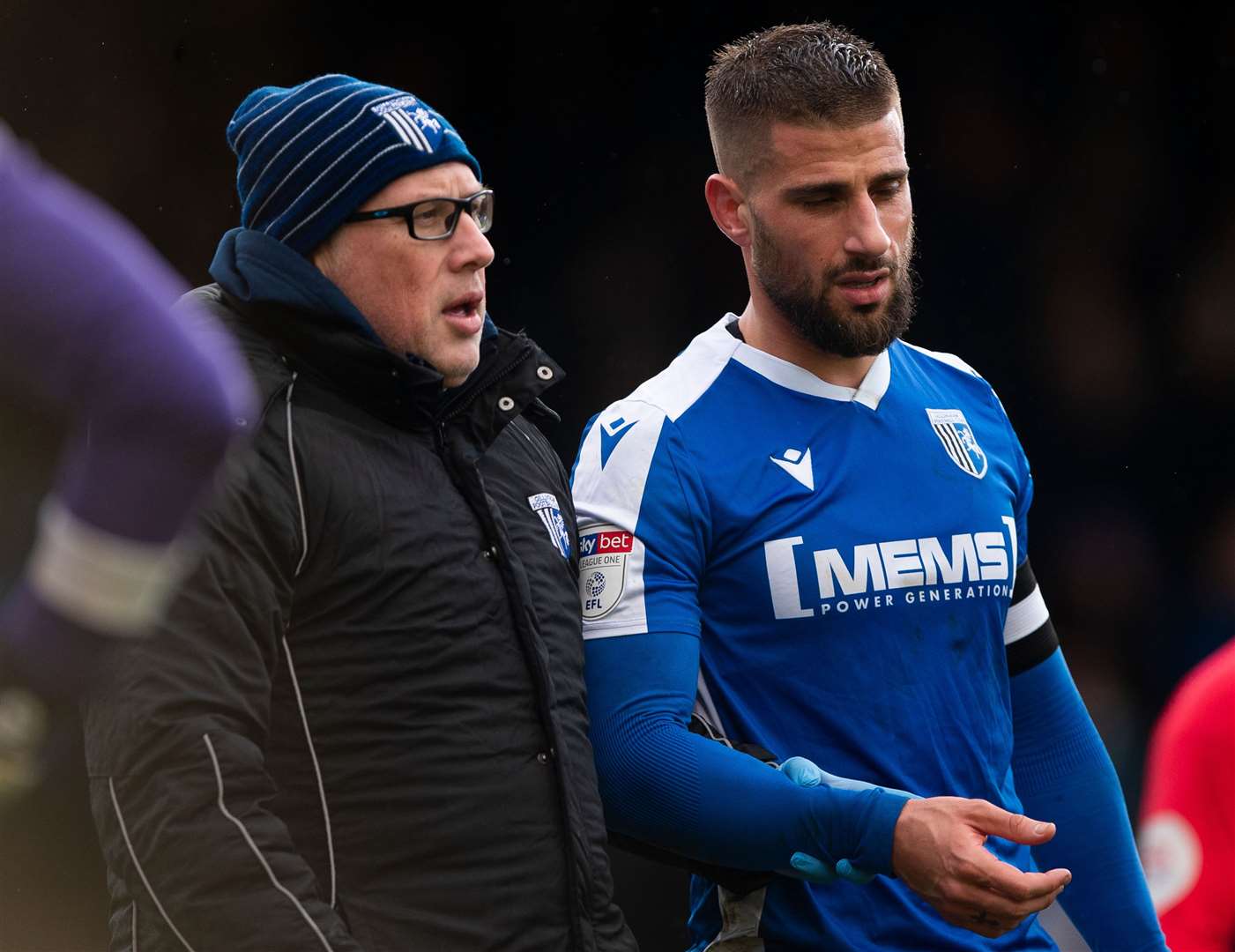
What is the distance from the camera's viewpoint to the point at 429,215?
2.07m

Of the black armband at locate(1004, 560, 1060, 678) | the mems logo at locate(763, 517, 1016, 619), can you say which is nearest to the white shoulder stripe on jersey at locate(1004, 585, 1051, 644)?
the black armband at locate(1004, 560, 1060, 678)

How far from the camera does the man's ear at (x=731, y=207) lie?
2541 millimetres

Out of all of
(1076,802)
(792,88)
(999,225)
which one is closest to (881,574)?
(1076,802)

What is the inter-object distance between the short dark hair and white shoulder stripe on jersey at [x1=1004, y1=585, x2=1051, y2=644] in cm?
72

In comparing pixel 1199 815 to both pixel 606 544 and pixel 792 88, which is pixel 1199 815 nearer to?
pixel 606 544

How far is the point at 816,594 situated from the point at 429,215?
27.5 inches

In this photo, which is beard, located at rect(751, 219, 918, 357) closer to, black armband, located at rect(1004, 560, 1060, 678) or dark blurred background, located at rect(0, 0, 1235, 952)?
black armband, located at rect(1004, 560, 1060, 678)

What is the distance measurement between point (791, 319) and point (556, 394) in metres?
2.61

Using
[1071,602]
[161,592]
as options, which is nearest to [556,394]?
[1071,602]

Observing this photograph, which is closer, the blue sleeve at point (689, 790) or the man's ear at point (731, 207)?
the blue sleeve at point (689, 790)

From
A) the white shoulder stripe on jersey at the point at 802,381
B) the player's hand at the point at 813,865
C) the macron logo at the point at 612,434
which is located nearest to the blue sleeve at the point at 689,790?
the player's hand at the point at 813,865

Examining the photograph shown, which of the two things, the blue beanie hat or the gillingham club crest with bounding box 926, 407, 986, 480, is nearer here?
the blue beanie hat

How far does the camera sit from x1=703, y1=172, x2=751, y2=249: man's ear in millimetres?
2541

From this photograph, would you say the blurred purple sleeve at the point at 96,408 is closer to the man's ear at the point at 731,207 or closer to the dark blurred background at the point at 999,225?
the man's ear at the point at 731,207
